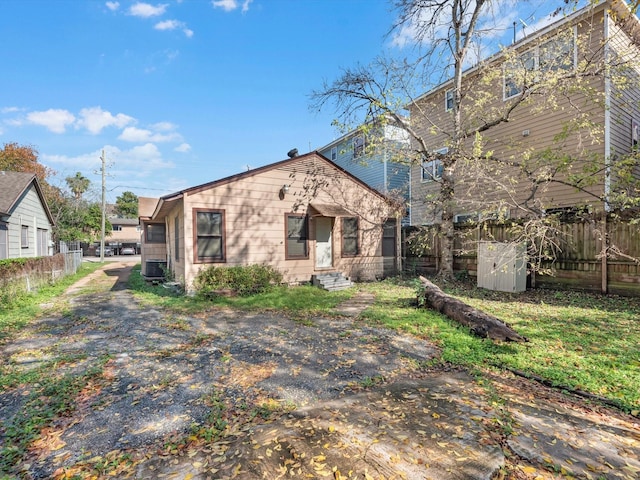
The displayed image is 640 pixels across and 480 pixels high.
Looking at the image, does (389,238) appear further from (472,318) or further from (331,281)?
(472,318)

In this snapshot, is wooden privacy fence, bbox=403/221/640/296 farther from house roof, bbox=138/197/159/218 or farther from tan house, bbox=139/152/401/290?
house roof, bbox=138/197/159/218

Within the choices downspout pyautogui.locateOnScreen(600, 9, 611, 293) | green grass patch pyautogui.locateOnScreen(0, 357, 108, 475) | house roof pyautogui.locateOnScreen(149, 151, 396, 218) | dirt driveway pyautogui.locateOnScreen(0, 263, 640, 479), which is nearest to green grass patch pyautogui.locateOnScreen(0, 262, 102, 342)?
dirt driveway pyautogui.locateOnScreen(0, 263, 640, 479)

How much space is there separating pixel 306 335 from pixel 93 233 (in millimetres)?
38741

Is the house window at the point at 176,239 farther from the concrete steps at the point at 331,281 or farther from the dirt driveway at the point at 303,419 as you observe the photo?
the dirt driveway at the point at 303,419

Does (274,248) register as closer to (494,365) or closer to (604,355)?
(494,365)

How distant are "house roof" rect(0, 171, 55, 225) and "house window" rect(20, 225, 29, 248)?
161cm

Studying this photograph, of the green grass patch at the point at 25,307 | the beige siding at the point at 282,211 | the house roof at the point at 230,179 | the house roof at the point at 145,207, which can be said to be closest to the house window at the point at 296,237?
the beige siding at the point at 282,211

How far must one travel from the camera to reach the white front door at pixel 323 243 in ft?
35.2

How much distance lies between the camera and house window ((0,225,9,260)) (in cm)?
1087

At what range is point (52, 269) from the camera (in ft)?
39.4

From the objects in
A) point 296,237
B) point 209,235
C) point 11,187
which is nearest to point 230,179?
point 209,235

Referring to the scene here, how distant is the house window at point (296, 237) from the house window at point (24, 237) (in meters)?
11.4

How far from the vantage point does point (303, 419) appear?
273 centimetres

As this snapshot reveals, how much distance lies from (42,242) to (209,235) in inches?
497
